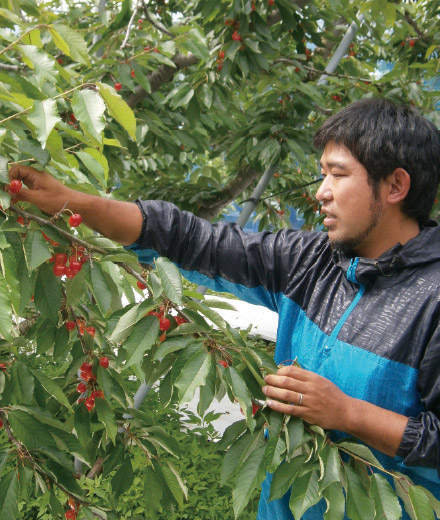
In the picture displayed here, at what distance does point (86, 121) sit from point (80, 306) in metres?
0.73

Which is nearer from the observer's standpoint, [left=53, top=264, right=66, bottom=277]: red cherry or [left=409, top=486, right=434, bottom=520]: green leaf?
[left=409, top=486, right=434, bottom=520]: green leaf

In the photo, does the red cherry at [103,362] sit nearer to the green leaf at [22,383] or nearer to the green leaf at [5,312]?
the green leaf at [22,383]

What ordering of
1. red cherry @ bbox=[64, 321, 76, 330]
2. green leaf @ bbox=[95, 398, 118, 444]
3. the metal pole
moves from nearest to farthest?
green leaf @ bbox=[95, 398, 118, 444] < red cherry @ bbox=[64, 321, 76, 330] < the metal pole

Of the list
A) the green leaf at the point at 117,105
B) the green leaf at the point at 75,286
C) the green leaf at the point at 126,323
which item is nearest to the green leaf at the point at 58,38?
the green leaf at the point at 117,105

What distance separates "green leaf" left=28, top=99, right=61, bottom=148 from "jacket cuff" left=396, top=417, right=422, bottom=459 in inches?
35.9

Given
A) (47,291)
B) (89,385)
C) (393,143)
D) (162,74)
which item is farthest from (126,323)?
(162,74)

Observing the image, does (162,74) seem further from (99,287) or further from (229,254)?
(99,287)

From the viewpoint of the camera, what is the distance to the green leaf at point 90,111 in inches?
36.3

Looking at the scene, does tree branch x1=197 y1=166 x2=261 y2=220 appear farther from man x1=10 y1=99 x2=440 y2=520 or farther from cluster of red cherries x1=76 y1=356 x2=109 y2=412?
cluster of red cherries x1=76 y1=356 x2=109 y2=412

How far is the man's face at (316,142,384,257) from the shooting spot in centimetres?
131

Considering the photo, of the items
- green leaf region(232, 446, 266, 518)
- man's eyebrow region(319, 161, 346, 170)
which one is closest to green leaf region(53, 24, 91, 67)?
man's eyebrow region(319, 161, 346, 170)

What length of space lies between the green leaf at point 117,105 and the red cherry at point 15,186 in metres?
0.24

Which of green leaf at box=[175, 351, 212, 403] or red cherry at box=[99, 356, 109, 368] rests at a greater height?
green leaf at box=[175, 351, 212, 403]

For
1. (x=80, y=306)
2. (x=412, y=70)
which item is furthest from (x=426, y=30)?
(x=80, y=306)
